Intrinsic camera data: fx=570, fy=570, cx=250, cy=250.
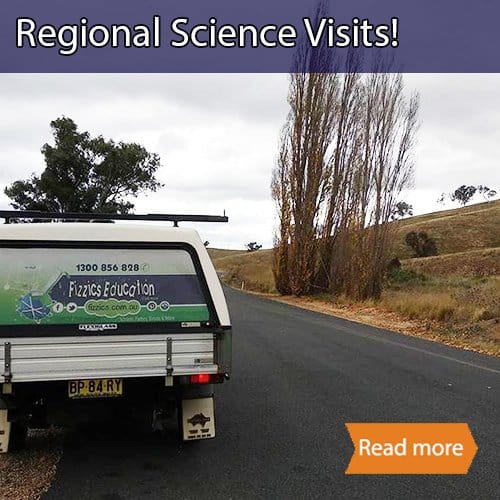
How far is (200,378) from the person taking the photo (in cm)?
471

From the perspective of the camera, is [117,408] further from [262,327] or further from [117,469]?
[262,327]

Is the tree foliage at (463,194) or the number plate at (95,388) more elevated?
the tree foliage at (463,194)

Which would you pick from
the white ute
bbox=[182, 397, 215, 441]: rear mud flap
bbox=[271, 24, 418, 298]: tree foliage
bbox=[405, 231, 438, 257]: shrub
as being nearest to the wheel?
the white ute

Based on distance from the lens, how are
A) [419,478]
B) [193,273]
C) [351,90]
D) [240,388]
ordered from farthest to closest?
1. [351,90]
2. [240,388]
3. [193,273]
4. [419,478]

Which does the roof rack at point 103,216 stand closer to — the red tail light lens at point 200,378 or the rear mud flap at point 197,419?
the red tail light lens at point 200,378

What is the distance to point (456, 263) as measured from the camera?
146ft

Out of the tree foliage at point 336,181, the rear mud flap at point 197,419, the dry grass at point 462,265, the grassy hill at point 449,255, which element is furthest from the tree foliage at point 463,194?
the rear mud flap at point 197,419

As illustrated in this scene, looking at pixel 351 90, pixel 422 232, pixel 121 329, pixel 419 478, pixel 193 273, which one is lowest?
pixel 419 478

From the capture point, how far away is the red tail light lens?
4707mm

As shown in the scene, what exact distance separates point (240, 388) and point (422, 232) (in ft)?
192

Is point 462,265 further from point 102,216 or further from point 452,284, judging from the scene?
point 102,216

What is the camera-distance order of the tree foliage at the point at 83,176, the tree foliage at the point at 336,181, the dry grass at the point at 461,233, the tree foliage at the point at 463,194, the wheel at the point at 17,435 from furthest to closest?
1. the tree foliage at the point at 463,194
2. the dry grass at the point at 461,233
3. the tree foliage at the point at 83,176
4. the tree foliage at the point at 336,181
5. the wheel at the point at 17,435

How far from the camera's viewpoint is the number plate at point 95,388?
455cm

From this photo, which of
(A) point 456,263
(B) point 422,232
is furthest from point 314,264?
(B) point 422,232
